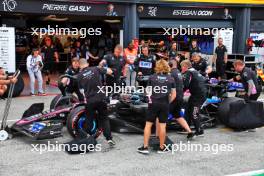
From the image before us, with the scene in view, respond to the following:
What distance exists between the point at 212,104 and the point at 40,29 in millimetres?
12210

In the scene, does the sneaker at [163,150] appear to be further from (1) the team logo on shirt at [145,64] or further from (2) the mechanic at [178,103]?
(1) the team logo on shirt at [145,64]

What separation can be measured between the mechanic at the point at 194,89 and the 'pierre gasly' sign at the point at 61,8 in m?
7.90

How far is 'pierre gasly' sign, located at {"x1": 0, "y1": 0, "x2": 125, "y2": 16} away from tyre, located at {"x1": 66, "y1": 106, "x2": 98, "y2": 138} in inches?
293

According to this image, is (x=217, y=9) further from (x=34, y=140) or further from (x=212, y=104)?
(x=34, y=140)

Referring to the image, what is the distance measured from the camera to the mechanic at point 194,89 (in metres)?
7.86

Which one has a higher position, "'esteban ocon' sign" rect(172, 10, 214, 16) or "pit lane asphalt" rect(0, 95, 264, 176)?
"'esteban ocon' sign" rect(172, 10, 214, 16)

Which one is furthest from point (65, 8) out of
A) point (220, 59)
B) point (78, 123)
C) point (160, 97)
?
point (160, 97)

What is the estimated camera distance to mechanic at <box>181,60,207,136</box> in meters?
7.86

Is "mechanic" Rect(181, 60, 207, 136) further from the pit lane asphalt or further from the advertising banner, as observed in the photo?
the advertising banner

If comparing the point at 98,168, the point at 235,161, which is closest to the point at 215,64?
the point at 235,161

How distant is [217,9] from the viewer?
59.1ft

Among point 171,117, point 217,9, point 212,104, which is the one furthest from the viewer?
point 217,9

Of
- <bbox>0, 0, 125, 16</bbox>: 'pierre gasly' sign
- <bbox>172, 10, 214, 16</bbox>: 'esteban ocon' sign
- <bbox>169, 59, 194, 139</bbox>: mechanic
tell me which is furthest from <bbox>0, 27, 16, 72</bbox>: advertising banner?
<bbox>172, 10, 214, 16</bbox>: 'esteban ocon' sign

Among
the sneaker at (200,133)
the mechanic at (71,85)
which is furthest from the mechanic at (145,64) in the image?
the sneaker at (200,133)
